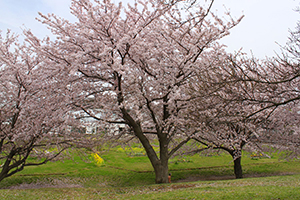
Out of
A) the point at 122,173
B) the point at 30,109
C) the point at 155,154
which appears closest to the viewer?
the point at 30,109

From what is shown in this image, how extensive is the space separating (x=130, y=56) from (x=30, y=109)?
17.1ft

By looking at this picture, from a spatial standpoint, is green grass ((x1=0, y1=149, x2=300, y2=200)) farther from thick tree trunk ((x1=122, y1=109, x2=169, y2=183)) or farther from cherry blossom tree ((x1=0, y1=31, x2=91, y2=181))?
cherry blossom tree ((x1=0, y1=31, x2=91, y2=181))

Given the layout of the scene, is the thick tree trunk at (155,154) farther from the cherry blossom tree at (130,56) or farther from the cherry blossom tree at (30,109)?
the cherry blossom tree at (30,109)

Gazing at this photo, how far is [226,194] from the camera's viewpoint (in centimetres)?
764

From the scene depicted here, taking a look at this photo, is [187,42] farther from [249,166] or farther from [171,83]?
[249,166]

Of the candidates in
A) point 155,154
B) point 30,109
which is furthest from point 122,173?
point 30,109

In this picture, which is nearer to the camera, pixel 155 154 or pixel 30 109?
pixel 30 109

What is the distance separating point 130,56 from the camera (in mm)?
11031

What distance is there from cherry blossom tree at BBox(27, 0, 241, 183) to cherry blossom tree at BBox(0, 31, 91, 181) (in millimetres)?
833

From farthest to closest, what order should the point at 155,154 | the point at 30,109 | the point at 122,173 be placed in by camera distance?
the point at 122,173 → the point at 155,154 → the point at 30,109

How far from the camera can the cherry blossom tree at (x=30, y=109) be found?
869 centimetres

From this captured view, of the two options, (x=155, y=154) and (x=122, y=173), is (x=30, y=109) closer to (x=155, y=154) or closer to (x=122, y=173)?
(x=155, y=154)

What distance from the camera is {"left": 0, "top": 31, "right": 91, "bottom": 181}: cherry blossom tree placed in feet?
28.5

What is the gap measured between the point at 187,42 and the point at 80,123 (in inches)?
279
